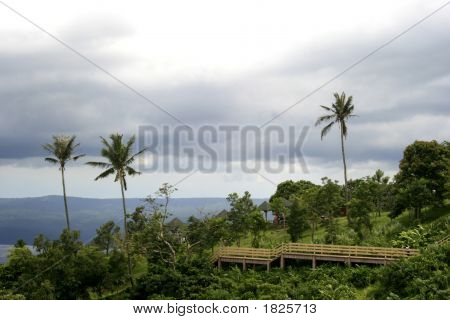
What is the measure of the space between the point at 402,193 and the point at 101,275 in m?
26.7

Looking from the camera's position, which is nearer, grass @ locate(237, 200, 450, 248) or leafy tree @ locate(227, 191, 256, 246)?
grass @ locate(237, 200, 450, 248)

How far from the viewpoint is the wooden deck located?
33688 mm

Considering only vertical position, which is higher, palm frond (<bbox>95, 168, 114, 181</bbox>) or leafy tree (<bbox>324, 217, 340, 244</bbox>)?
palm frond (<bbox>95, 168, 114, 181</bbox>)

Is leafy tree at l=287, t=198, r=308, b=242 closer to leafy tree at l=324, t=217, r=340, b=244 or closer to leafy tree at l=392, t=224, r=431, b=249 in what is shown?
leafy tree at l=324, t=217, r=340, b=244

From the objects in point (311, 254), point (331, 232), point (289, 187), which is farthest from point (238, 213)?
point (289, 187)

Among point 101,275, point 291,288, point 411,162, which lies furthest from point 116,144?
point 411,162

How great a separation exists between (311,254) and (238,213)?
1270 centimetres

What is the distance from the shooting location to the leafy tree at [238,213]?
46188 mm

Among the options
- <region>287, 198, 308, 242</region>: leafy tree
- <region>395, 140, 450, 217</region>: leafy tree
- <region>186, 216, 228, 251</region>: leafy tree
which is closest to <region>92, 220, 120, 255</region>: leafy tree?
<region>186, 216, 228, 251</region>: leafy tree

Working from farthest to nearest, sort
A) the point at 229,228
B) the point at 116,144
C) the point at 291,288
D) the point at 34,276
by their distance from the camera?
the point at 229,228
the point at 116,144
the point at 34,276
the point at 291,288

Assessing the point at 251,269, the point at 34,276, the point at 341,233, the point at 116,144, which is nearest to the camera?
the point at 34,276

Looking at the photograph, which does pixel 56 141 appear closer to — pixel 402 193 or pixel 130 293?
pixel 130 293

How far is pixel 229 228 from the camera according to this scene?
45969 mm

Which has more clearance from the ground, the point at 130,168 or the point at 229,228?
the point at 130,168
